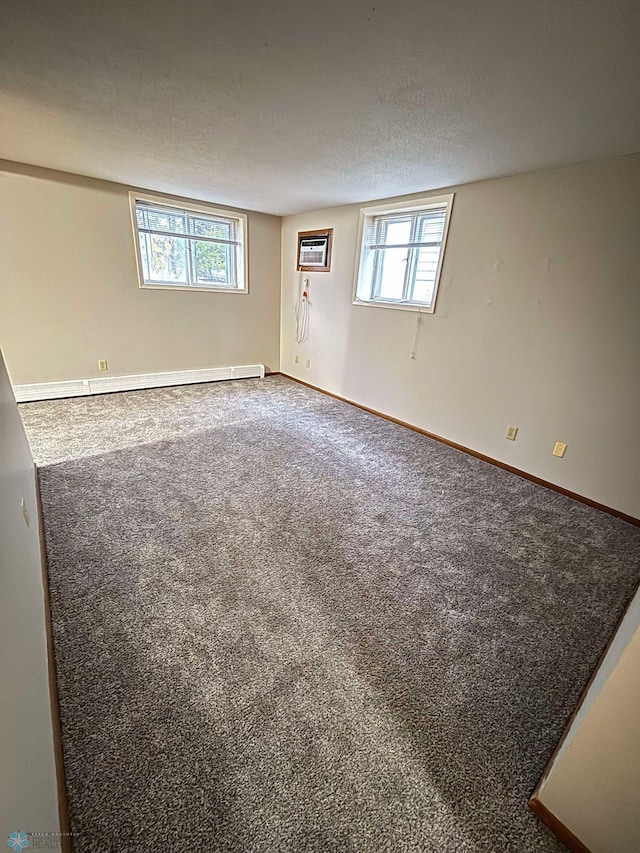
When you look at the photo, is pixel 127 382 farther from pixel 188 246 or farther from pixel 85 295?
pixel 188 246

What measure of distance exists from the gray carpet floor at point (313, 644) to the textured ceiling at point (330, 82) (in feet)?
7.24

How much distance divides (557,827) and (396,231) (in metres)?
4.18

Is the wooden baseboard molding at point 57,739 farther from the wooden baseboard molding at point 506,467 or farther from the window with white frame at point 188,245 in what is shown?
the window with white frame at point 188,245

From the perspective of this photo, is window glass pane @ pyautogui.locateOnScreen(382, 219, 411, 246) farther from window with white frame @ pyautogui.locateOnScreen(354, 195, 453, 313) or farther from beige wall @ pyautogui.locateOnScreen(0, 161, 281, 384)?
beige wall @ pyautogui.locateOnScreen(0, 161, 281, 384)

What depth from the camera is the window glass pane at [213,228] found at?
14.2ft

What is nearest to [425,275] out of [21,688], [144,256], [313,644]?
[144,256]

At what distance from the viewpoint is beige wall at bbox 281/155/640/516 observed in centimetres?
232

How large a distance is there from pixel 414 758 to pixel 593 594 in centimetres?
131

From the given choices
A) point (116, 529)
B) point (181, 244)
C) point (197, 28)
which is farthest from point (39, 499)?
point (181, 244)

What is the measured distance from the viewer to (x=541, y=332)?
8.86 ft

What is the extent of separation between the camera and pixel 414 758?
110 centimetres

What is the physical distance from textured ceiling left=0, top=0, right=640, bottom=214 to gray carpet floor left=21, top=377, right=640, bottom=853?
7.24 feet

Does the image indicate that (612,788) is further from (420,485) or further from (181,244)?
(181,244)

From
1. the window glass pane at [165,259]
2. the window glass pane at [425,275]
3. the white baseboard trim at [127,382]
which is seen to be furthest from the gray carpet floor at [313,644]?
the window glass pane at [165,259]
